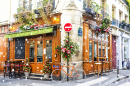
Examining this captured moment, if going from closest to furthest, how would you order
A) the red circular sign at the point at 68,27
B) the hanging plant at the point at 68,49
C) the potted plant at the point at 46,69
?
the hanging plant at the point at 68,49 < the red circular sign at the point at 68,27 < the potted plant at the point at 46,69

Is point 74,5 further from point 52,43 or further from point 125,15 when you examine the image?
point 125,15

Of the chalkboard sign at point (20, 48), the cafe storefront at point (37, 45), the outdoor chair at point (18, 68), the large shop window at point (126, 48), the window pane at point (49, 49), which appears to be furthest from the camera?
the large shop window at point (126, 48)

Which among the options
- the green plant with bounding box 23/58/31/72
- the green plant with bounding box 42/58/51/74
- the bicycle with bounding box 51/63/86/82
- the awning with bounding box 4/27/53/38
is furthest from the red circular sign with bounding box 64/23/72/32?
the green plant with bounding box 23/58/31/72

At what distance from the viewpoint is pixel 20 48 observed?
12.6 meters

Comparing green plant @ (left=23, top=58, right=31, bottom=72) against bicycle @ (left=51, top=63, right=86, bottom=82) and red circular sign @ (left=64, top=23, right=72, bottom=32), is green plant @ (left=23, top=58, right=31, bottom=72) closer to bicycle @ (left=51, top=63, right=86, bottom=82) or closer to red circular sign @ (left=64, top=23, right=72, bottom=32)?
bicycle @ (left=51, top=63, right=86, bottom=82)

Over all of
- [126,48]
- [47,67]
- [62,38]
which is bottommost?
[47,67]

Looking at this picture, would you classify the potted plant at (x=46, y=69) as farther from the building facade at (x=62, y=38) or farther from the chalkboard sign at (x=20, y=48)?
the chalkboard sign at (x=20, y=48)

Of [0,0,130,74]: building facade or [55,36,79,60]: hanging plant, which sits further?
[0,0,130,74]: building facade

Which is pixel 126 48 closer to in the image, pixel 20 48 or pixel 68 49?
pixel 68 49

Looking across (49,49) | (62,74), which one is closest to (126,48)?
(49,49)

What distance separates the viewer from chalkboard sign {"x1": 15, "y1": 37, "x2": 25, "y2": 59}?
12426 millimetres

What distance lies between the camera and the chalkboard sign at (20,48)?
1243cm

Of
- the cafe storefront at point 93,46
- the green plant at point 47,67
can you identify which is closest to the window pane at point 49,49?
the green plant at point 47,67

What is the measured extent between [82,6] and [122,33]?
7.94 m
